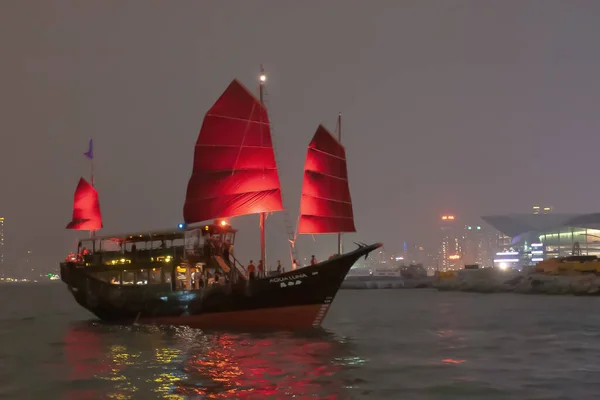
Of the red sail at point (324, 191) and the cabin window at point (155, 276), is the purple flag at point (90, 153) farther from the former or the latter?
the red sail at point (324, 191)

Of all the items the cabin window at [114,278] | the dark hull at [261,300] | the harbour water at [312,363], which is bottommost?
the harbour water at [312,363]

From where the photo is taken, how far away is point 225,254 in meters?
39.3

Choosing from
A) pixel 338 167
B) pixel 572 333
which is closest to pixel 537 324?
pixel 572 333

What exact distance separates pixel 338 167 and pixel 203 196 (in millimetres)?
8549

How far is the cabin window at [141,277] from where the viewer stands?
124 feet

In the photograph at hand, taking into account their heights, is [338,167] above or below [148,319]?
above

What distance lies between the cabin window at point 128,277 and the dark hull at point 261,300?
1.34m

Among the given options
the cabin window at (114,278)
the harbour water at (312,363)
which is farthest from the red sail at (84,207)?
the harbour water at (312,363)

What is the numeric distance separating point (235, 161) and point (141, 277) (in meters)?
8.36

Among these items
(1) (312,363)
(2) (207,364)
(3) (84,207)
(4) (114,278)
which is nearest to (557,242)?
(3) (84,207)

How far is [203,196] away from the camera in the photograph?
40281 mm

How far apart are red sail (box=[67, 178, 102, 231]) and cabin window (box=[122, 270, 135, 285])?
17.5 metres

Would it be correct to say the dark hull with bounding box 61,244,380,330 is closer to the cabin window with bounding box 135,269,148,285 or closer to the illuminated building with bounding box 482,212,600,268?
the cabin window with bounding box 135,269,148,285

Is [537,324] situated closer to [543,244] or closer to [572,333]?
[572,333]
